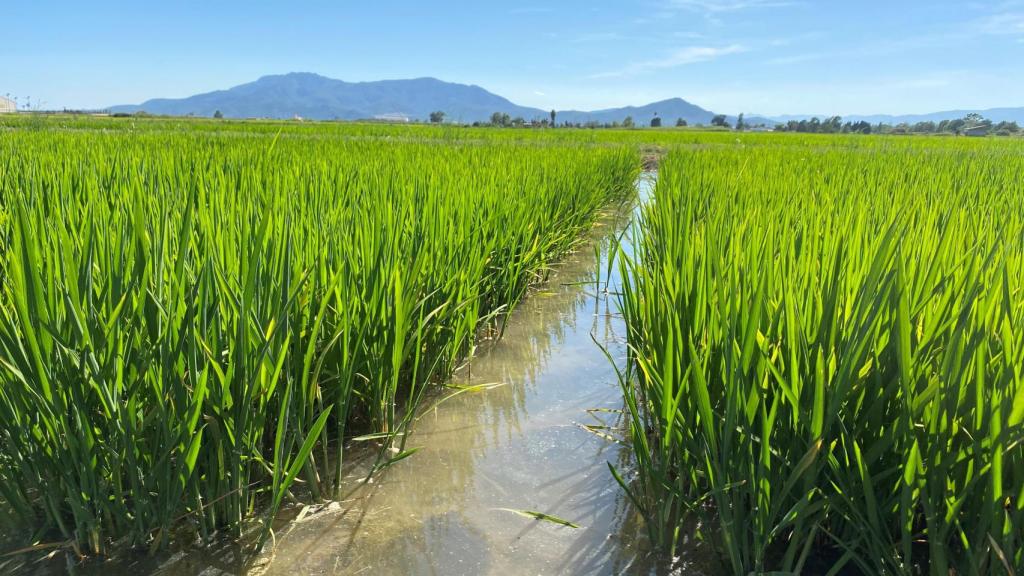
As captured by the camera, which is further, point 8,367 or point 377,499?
point 377,499

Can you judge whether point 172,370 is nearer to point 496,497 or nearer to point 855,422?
point 496,497

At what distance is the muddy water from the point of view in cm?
118

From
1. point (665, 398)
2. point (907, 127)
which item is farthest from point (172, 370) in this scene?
point (907, 127)

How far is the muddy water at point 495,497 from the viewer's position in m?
1.18

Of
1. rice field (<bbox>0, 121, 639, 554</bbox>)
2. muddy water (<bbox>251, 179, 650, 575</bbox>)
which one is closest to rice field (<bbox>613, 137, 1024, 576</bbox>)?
muddy water (<bbox>251, 179, 650, 575</bbox>)

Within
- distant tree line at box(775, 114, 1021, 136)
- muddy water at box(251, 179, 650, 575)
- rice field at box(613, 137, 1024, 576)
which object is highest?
distant tree line at box(775, 114, 1021, 136)

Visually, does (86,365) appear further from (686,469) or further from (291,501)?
(686,469)

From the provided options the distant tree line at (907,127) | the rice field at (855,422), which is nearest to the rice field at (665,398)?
the rice field at (855,422)

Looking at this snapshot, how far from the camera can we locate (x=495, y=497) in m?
1.40

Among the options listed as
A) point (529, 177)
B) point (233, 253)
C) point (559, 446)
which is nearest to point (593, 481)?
point (559, 446)

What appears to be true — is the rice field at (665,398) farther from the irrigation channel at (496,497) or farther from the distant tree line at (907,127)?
the distant tree line at (907,127)

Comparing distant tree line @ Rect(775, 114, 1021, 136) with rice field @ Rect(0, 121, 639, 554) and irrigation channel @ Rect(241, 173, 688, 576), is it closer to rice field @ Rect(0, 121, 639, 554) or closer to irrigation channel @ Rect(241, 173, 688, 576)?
irrigation channel @ Rect(241, 173, 688, 576)

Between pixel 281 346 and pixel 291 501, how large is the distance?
1.45 feet

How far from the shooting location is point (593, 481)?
148 cm
